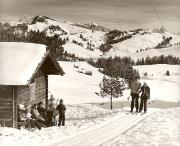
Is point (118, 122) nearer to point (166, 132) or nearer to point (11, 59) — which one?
point (166, 132)

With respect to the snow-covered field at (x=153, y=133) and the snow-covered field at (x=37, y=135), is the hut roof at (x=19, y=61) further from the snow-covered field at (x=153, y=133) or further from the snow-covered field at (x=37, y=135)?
the snow-covered field at (x=153, y=133)

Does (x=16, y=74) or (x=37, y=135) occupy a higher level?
(x=16, y=74)

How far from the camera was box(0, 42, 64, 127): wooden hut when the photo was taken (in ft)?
57.7

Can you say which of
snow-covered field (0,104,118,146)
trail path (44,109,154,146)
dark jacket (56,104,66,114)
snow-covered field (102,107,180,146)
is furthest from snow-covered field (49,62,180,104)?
snow-covered field (0,104,118,146)

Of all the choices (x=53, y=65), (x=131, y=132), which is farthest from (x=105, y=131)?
(x=53, y=65)

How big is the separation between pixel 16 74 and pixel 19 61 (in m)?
1.24

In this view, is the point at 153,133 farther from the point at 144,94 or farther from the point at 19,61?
the point at 19,61

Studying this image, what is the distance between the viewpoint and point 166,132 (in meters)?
15.3

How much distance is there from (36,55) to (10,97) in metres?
2.31

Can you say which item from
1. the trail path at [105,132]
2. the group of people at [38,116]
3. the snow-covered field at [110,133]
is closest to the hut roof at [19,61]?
the group of people at [38,116]

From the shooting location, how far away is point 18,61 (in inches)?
739

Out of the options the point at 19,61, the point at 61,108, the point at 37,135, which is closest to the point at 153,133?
the point at 37,135

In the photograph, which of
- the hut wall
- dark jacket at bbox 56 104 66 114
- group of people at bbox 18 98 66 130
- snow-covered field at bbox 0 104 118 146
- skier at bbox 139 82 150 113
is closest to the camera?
snow-covered field at bbox 0 104 118 146

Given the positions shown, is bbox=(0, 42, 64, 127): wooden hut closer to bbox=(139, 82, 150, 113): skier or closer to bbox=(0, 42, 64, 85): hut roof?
bbox=(0, 42, 64, 85): hut roof
